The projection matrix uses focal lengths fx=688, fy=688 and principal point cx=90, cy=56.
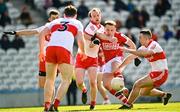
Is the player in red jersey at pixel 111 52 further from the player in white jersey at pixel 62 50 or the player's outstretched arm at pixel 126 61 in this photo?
the player in white jersey at pixel 62 50

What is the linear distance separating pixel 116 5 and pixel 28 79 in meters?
5.77

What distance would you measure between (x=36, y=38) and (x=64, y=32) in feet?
46.6

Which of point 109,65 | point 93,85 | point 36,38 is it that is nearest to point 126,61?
point 93,85

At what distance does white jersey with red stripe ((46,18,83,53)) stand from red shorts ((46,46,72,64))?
3.4 inches

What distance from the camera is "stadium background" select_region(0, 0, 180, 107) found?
25.6 meters

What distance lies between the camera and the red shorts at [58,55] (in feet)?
48.7

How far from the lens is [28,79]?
1092 inches

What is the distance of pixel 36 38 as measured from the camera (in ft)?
95.3

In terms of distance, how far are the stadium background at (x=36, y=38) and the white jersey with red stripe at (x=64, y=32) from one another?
1034cm

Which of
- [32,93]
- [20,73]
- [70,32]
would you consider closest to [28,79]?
[20,73]

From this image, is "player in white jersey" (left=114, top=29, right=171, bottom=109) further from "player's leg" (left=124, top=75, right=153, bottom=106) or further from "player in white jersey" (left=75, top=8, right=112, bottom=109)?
"player in white jersey" (left=75, top=8, right=112, bottom=109)

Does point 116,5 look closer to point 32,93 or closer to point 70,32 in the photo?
point 32,93

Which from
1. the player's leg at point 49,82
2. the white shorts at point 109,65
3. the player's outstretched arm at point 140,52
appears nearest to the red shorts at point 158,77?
the player's outstretched arm at point 140,52

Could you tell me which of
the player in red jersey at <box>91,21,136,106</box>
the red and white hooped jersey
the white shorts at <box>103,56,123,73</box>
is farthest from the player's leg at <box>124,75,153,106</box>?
the red and white hooped jersey
